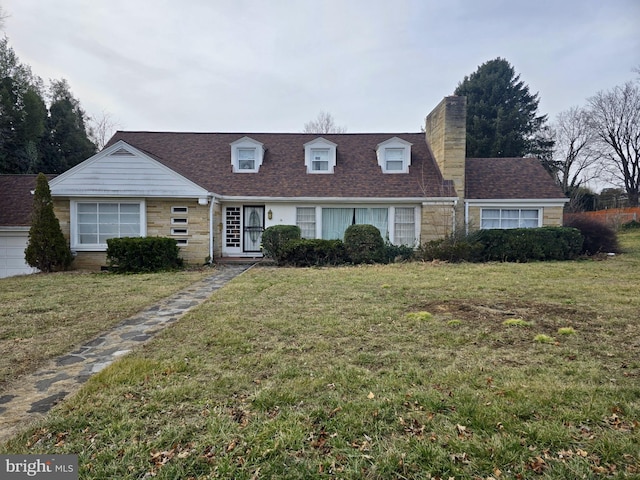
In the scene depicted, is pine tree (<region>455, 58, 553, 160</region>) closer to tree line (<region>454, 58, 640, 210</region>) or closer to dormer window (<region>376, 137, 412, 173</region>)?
tree line (<region>454, 58, 640, 210</region>)

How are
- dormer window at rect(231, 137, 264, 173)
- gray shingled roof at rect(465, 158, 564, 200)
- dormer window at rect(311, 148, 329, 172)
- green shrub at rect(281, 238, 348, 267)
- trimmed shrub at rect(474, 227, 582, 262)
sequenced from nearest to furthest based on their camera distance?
green shrub at rect(281, 238, 348, 267)
trimmed shrub at rect(474, 227, 582, 262)
gray shingled roof at rect(465, 158, 564, 200)
dormer window at rect(231, 137, 264, 173)
dormer window at rect(311, 148, 329, 172)

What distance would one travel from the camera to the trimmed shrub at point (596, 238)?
14.3 meters

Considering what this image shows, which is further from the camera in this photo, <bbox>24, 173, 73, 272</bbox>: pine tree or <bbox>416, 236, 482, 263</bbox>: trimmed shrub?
<bbox>416, 236, 482, 263</bbox>: trimmed shrub

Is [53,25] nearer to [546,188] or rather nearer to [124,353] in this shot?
[124,353]

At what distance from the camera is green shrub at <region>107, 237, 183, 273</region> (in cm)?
1088

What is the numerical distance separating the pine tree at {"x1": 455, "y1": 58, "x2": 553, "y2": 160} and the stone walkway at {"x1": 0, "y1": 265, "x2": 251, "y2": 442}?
31.0 metres

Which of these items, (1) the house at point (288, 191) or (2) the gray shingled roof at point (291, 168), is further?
(2) the gray shingled roof at point (291, 168)

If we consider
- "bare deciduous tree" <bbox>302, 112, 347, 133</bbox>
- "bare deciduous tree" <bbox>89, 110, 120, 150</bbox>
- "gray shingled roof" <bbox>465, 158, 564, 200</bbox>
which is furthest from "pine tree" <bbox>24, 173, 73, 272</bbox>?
"bare deciduous tree" <bbox>302, 112, 347, 133</bbox>

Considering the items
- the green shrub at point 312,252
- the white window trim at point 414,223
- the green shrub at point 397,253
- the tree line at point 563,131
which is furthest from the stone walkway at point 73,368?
the tree line at point 563,131

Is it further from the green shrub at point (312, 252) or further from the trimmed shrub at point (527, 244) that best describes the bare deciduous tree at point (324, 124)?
the green shrub at point (312, 252)

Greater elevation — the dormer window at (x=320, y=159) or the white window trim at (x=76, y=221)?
the dormer window at (x=320, y=159)

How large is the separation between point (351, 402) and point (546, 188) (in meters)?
16.5

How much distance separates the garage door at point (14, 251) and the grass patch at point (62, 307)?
454 centimetres

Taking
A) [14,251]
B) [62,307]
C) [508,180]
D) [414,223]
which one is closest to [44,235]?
[14,251]
